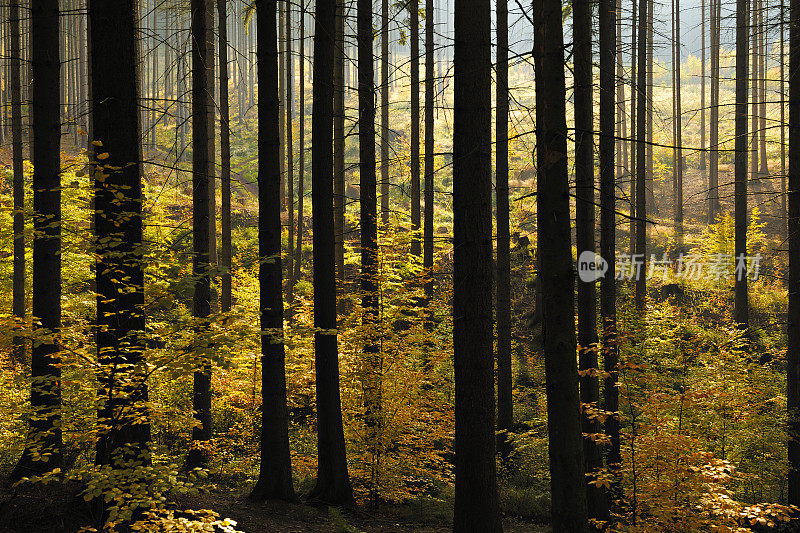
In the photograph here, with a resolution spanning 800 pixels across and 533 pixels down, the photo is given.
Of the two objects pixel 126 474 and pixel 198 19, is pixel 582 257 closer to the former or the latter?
pixel 126 474

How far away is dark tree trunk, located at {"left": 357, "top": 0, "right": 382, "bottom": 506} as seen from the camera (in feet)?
29.8

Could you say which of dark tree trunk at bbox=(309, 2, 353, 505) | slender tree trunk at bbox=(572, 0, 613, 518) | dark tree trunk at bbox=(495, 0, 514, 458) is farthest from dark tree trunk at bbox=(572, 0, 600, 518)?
dark tree trunk at bbox=(309, 2, 353, 505)

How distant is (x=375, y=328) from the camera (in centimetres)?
931

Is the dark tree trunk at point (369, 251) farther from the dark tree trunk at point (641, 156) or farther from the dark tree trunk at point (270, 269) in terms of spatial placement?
the dark tree trunk at point (641, 156)

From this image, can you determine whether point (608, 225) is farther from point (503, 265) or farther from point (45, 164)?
point (45, 164)

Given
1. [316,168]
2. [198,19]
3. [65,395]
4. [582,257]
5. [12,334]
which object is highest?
[198,19]

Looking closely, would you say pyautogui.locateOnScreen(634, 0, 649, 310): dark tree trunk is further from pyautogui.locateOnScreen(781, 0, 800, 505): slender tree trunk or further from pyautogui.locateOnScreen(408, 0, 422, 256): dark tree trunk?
pyautogui.locateOnScreen(408, 0, 422, 256): dark tree trunk

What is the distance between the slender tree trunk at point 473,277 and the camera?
5312 mm

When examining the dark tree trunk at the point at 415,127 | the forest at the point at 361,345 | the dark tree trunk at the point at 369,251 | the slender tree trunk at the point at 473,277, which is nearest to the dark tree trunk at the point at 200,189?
the forest at the point at 361,345

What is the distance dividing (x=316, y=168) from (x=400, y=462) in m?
5.28

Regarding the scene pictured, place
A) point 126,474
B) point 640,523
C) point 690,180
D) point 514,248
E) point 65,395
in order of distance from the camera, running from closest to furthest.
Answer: point 126,474, point 640,523, point 65,395, point 514,248, point 690,180

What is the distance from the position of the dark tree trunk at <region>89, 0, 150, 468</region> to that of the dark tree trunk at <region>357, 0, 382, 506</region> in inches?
170

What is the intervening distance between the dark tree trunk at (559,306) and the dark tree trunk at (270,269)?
4.04 meters

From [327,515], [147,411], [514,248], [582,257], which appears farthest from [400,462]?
[514,248]
